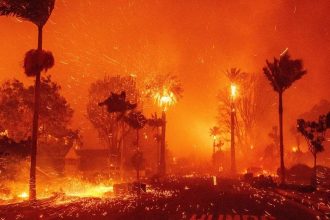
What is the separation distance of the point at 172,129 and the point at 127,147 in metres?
56.2

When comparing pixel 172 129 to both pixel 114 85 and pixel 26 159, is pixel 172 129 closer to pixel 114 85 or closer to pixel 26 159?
pixel 114 85

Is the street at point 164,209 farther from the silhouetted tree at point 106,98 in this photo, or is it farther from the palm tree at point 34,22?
the silhouetted tree at point 106,98

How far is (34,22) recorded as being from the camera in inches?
950

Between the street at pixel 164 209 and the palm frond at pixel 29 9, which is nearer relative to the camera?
the street at pixel 164 209

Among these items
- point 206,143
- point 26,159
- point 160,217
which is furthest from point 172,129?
point 160,217

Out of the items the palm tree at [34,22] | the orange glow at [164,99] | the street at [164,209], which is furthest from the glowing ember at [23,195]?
the orange glow at [164,99]

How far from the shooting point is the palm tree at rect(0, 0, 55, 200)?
76.6ft

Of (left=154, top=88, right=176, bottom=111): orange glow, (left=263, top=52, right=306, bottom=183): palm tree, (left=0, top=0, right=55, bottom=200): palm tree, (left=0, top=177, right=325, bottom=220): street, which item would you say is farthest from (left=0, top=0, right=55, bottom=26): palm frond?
(left=154, top=88, right=176, bottom=111): orange glow

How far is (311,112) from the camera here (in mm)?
110938

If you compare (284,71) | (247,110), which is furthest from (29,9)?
(247,110)

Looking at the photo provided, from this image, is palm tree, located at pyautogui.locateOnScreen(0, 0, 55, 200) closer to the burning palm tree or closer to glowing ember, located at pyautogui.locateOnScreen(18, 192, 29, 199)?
glowing ember, located at pyautogui.locateOnScreen(18, 192, 29, 199)

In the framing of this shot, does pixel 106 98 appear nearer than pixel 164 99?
No

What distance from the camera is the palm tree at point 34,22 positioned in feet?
76.6

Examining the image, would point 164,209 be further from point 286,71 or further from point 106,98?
point 106,98
